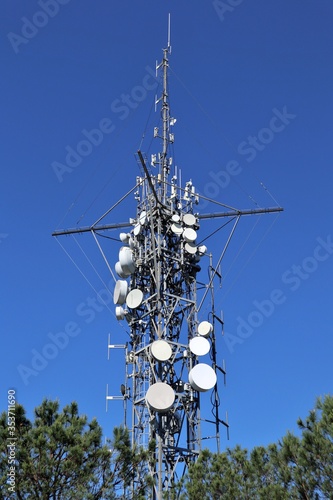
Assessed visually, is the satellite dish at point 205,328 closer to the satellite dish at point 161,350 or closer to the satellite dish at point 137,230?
the satellite dish at point 161,350

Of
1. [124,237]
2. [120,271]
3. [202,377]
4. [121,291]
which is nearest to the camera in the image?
[202,377]

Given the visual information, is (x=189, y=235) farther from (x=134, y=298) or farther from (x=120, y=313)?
(x=120, y=313)

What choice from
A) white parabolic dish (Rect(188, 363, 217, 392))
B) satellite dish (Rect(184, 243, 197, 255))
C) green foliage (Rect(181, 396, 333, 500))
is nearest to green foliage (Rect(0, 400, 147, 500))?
green foliage (Rect(181, 396, 333, 500))

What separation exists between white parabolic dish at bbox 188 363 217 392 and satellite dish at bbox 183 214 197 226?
6064 mm

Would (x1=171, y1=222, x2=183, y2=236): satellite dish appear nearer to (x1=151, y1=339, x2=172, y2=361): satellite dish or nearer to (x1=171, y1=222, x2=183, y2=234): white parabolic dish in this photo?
(x1=171, y1=222, x2=183, y2=234): white parabolic dish

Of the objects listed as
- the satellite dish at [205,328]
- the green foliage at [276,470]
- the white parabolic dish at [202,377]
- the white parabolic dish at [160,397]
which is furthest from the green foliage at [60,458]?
the satellite dish at [205,328]

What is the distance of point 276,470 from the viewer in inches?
541

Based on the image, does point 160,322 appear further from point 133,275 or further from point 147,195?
point 147,195

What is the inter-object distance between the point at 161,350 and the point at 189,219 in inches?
247

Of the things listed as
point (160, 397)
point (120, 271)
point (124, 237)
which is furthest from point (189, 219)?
point (160, 397)

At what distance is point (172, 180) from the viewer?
86.0 feet

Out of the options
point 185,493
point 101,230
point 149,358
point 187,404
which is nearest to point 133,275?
point 101,230

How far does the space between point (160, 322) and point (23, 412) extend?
372 inches

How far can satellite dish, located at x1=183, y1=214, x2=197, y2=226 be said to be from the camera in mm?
24703
